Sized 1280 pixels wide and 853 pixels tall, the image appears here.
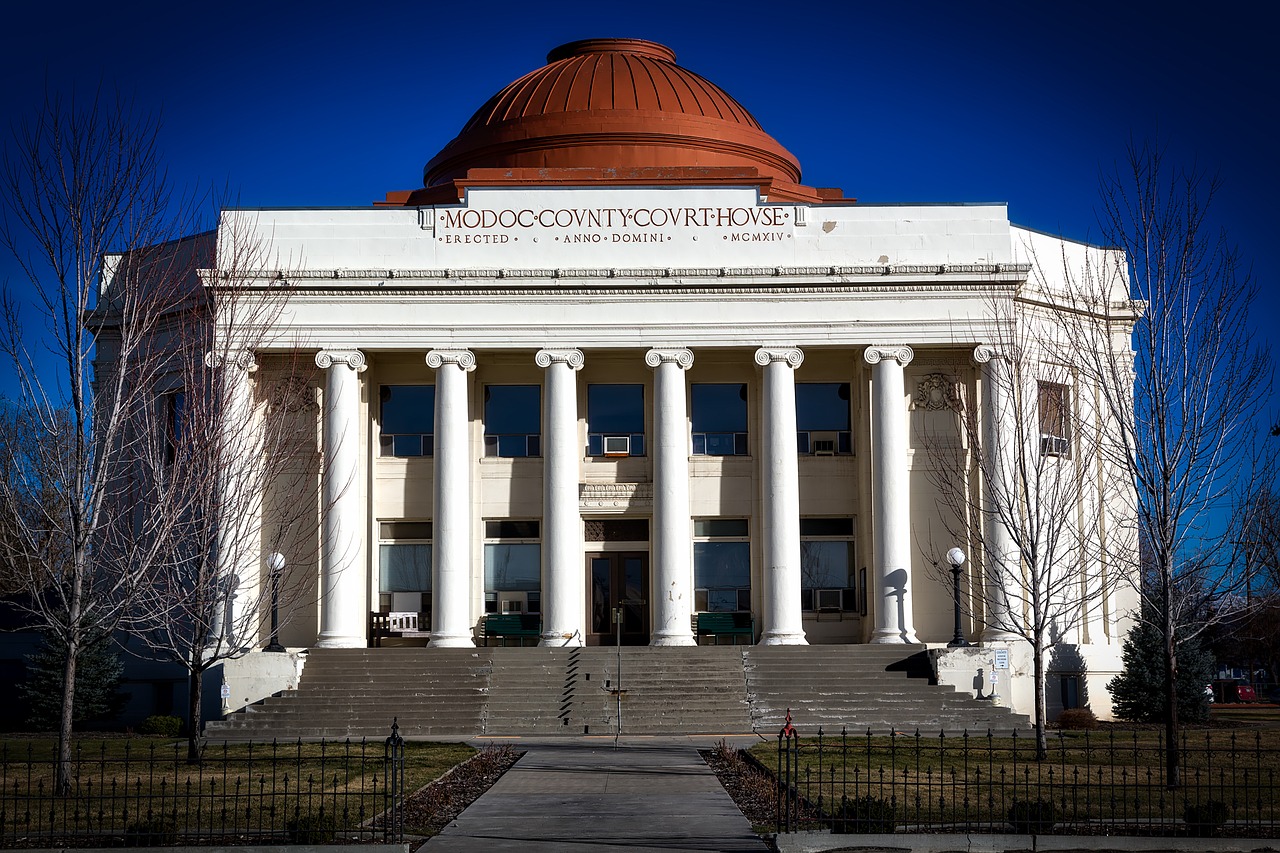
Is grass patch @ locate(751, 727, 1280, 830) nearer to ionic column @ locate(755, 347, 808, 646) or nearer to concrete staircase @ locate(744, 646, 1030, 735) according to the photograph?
concrete staircase @ locate(744, 646, 1030, 735)

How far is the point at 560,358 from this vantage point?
3372cm

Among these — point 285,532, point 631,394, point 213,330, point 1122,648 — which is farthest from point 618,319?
point 1122,648

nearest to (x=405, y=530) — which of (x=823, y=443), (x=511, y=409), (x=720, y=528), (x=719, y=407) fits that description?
(x=511, y=409)

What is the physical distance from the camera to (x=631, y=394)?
3619 cm

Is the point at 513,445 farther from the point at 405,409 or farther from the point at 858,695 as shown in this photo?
the point at 858,695

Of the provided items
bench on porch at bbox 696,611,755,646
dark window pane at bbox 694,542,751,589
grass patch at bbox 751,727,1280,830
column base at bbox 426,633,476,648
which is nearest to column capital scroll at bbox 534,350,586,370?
dark window pane at bbox 694,542,751,589

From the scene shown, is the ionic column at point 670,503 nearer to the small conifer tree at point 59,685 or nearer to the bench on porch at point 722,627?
the bench on porch at point 722,627

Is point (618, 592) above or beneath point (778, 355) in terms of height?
beneath

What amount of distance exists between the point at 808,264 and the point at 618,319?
469 centimetres

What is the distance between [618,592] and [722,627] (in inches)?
110

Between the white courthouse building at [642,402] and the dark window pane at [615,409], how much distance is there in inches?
2.2

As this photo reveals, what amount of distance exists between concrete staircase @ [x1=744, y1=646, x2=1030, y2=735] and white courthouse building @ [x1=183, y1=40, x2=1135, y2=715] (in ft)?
6.46

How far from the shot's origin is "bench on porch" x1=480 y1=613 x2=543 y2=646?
34.4m

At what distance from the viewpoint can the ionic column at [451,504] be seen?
3288 cm
